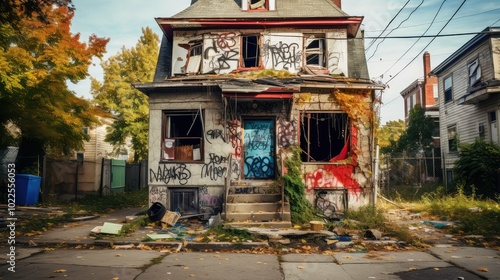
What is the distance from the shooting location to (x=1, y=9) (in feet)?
19.9

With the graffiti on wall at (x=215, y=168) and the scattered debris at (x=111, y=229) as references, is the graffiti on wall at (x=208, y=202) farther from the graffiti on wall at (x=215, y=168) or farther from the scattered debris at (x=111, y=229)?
the scattered debris at (x=111, y=229)

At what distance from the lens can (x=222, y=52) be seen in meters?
13.5

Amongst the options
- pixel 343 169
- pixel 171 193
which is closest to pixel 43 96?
pixel 171 193

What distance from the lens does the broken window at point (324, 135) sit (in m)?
12.7

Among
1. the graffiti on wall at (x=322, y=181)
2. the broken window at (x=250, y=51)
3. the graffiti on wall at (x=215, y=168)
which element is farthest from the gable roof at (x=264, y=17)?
the graffiti on wall at (x=322, y=181)

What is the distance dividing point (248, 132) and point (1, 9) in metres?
8.29

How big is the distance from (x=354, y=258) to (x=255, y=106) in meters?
7.02

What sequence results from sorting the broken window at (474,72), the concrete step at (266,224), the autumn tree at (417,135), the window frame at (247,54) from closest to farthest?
the concrete step at (266,224), the window frame at (247,54), the broken window at (474,72), the autumn tree at (417,135)

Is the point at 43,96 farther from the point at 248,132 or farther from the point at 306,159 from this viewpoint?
the point at 306,159

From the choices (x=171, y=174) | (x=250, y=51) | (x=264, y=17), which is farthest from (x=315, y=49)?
(x=171, y=174)

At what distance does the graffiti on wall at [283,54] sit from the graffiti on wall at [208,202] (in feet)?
18.0

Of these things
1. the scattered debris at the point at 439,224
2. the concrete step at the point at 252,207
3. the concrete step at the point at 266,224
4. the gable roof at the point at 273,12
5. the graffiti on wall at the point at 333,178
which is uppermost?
the gable roof at the point at 273,12

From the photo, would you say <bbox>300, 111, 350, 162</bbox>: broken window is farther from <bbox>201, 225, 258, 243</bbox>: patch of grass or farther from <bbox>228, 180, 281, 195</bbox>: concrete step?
<bbox>201, 225, 258, 243</bbox>: patch of grass

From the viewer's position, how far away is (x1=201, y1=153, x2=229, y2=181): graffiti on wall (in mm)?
12344
